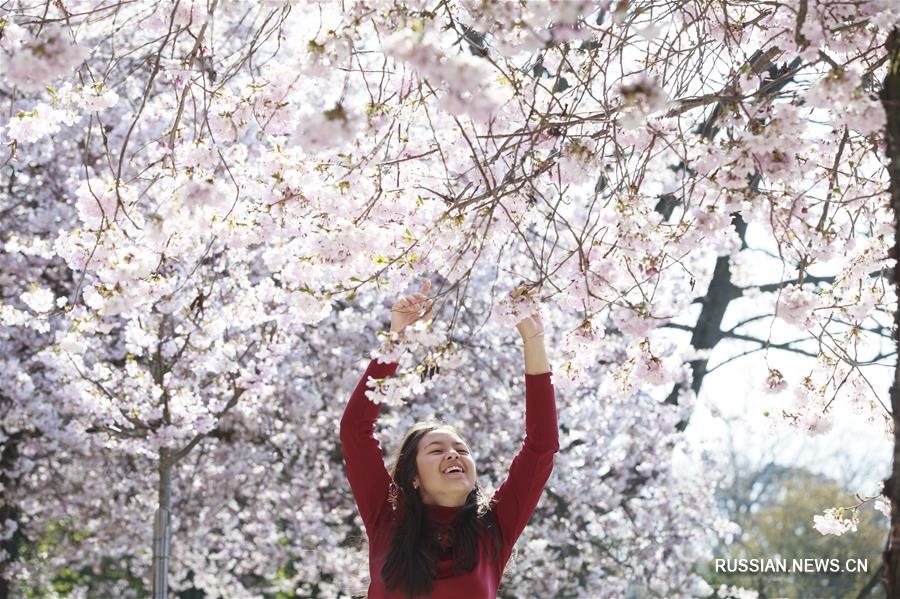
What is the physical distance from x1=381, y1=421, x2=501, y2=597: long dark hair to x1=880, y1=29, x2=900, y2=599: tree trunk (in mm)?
1107

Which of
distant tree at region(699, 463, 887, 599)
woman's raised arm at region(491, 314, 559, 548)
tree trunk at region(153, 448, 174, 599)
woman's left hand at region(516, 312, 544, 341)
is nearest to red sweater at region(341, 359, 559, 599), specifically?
woman's raised arm at region(491, 314, 559, 548)

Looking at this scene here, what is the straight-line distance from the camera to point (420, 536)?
313 cm

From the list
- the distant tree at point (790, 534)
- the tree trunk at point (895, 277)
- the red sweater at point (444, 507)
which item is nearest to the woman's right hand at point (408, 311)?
the red sweater at point (444, 507)

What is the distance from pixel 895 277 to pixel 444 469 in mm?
1326

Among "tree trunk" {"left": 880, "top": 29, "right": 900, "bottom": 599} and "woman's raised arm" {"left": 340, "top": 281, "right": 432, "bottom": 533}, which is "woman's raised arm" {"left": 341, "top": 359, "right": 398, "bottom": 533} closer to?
"woman's raised arm" {"left": 340, "top": 281, "right": 432, "bottom": 533}

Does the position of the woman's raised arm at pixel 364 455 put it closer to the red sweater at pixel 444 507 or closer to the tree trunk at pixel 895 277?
the red sweater at pixel 444 507

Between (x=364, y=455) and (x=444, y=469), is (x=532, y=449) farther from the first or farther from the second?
(x=364, y=455)

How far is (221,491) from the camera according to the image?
9.28 m

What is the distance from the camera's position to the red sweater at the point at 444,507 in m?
3.13

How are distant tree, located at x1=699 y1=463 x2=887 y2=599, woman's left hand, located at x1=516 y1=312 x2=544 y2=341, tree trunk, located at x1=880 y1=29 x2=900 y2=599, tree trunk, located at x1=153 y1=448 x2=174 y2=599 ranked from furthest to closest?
distant tree, located at x1=699 y1=463 x2=887 y2=599
tree trunk, located at x1=153 y1=448 x2=174 y2=599
woman's left hand, located at x1=516 y1=312 x2=544 y2=341
tree trunk, located at x1=880 y1=29 x2=900 y2=599

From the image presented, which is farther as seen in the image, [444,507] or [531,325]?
[444,507]

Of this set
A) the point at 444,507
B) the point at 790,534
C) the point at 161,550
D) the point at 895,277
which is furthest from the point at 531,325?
the point at 790,534

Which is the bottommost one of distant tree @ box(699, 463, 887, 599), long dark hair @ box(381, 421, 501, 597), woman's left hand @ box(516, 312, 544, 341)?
long dark hair @ box(381, 421, 501, 597)

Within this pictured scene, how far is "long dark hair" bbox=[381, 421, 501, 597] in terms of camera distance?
298 cm
